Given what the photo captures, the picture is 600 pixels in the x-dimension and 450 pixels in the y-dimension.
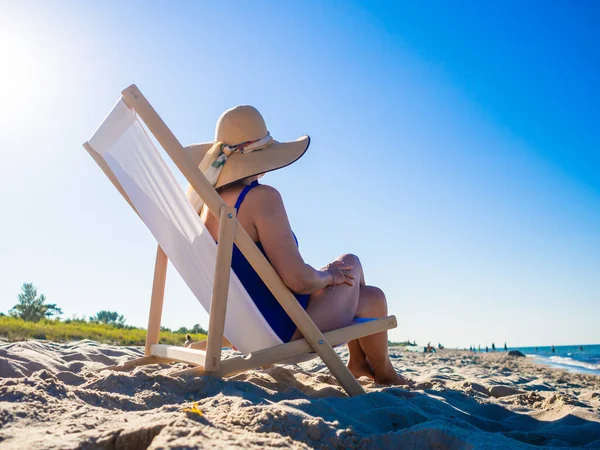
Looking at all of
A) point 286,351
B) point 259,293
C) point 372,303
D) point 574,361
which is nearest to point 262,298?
point 259,293

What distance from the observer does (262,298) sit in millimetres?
2404

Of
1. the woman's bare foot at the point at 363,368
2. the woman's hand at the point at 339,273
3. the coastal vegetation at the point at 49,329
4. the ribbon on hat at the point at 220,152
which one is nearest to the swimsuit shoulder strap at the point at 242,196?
the ribbon on hat at the point at 220,152

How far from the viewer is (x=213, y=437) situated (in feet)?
4.20

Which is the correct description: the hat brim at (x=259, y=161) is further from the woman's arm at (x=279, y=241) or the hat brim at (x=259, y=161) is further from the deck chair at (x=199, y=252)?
the deck chair at (x=199, y=252)

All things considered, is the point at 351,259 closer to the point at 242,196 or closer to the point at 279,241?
the point at 279,241

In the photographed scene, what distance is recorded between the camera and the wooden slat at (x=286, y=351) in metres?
2.08

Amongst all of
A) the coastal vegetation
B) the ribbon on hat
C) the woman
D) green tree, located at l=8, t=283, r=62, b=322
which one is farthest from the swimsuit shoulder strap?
green tree, located at l=8, t=283, r=62, b=322

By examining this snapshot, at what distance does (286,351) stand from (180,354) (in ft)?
1.94

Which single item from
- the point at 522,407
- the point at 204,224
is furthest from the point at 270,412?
the point at 522,407

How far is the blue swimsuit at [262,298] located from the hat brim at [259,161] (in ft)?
0.29

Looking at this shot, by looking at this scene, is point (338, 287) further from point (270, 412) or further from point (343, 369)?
point (270, 412)

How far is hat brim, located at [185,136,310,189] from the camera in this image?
2.34 metres

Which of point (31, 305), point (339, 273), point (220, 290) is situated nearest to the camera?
point (220, 290)

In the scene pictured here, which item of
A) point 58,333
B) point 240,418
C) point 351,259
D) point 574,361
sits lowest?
point 574,361
